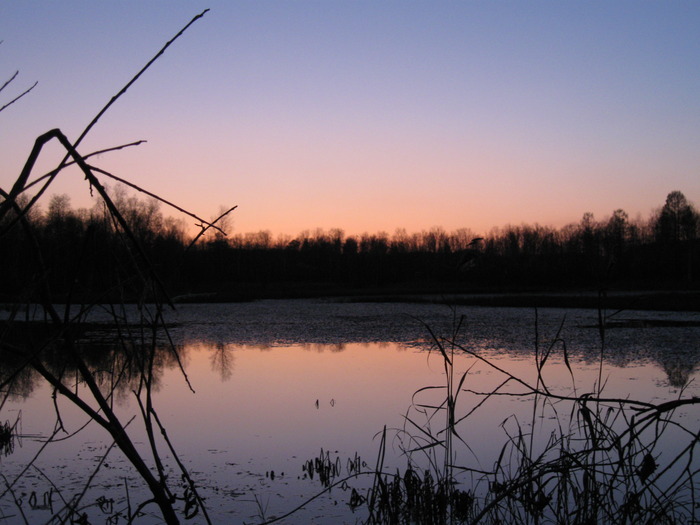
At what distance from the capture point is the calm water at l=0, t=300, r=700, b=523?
5273mm

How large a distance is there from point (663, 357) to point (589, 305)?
48.4ft

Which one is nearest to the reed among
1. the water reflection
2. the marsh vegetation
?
the marsh vegetation

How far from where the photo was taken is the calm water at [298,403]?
5.27 metres

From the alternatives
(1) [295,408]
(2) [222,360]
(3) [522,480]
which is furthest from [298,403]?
(3) [522,480]

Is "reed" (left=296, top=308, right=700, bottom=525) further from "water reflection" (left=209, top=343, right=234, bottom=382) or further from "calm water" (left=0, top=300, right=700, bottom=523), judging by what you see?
"water reflection" (left=209, top=343, right=234, bottom=382)

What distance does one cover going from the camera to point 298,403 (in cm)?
856

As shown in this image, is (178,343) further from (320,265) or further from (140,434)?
(320,265)

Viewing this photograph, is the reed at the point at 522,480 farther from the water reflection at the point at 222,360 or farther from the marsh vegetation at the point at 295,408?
the water reflection at the point at 222,360

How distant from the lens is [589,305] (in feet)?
84.7

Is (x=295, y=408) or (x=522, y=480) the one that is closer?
(x=522, y=480)

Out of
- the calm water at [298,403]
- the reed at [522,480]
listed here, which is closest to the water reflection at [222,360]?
the calm water at [298,403]

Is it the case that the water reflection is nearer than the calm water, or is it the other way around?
the calm water

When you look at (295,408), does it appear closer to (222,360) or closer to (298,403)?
(298,403)

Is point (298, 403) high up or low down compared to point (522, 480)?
down
